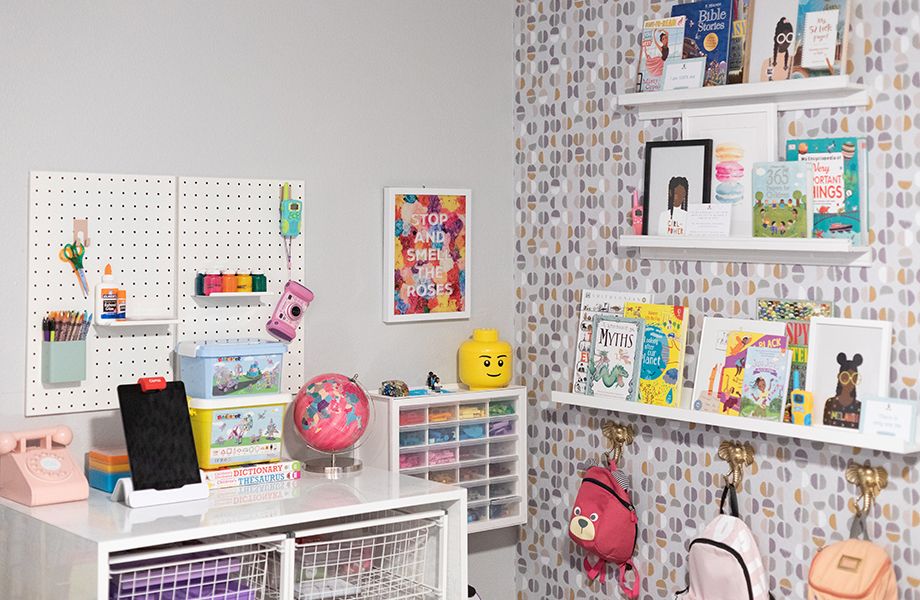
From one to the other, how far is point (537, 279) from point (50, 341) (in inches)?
59.8

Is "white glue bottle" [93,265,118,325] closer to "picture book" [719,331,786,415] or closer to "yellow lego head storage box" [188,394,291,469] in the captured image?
"yellow lego head storage box" [188,394,291,469]

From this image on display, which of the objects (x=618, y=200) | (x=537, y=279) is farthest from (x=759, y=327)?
(x=537, y=279)

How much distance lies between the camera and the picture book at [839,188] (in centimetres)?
230

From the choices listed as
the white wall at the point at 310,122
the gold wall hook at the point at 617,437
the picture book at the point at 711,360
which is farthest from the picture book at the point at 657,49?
the gold wall hook at the point at 617,437

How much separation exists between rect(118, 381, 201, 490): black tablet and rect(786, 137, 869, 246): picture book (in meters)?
1.62

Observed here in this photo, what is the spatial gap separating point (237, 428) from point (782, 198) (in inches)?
58.5

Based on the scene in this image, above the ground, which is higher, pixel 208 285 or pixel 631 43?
pixel 631 43

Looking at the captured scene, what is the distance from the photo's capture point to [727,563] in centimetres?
245

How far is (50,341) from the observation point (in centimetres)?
231

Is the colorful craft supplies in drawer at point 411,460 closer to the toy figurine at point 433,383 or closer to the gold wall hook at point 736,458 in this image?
the toy figurine at point 433,383

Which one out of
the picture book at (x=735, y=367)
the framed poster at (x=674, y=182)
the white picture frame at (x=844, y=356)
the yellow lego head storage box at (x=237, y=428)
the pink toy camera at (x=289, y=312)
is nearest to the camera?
the white picture frame at (x=844, y=356)

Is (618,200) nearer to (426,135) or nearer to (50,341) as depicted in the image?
(426,135)

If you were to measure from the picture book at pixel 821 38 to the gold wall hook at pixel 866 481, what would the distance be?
960mm

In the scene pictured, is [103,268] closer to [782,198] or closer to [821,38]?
[782,198]
